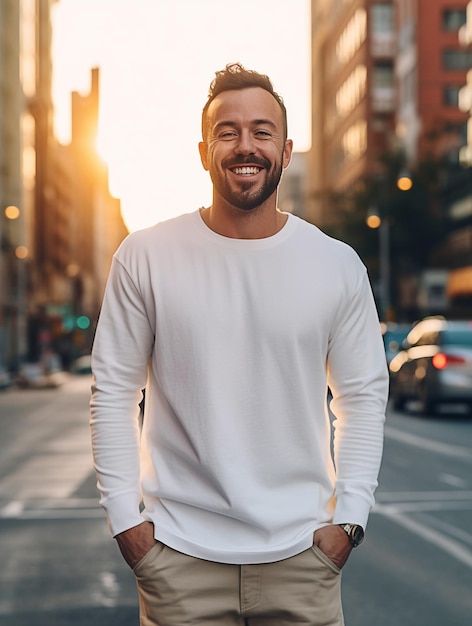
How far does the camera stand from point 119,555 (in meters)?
9.05

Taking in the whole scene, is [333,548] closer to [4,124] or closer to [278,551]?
[278,551]

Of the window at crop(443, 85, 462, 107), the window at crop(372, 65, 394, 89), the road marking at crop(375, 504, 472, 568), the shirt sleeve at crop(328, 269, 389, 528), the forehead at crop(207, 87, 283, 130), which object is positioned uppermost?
the window at crop(372, 65, 394, 89)

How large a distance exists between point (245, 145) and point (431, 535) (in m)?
6.86

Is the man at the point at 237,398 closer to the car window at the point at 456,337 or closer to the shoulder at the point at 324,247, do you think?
the shoulder at the point at 324,247

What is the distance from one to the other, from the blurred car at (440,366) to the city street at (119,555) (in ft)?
19.5

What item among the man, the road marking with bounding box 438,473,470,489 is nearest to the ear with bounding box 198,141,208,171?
the man

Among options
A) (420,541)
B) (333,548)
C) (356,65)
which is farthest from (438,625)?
(356,65)

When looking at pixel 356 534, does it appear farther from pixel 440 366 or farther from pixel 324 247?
pixel 440 366

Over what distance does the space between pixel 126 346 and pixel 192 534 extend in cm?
51

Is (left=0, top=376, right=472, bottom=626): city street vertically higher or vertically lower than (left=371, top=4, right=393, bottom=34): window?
lower

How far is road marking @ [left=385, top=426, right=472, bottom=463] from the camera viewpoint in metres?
16.8

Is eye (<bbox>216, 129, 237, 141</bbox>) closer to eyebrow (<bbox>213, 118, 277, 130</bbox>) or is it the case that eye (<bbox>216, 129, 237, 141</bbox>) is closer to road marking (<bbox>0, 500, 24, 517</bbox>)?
eyebrow (<bbox>213, 118, 277, 130</bbox>)

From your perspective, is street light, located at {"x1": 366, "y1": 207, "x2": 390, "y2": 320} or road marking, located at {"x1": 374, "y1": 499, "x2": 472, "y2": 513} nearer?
road marking, located at {"x1": 374, "y1": 499, "x2": 472, "y2": 513}

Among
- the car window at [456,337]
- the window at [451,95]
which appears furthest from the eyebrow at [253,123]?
the window at [451,95]
